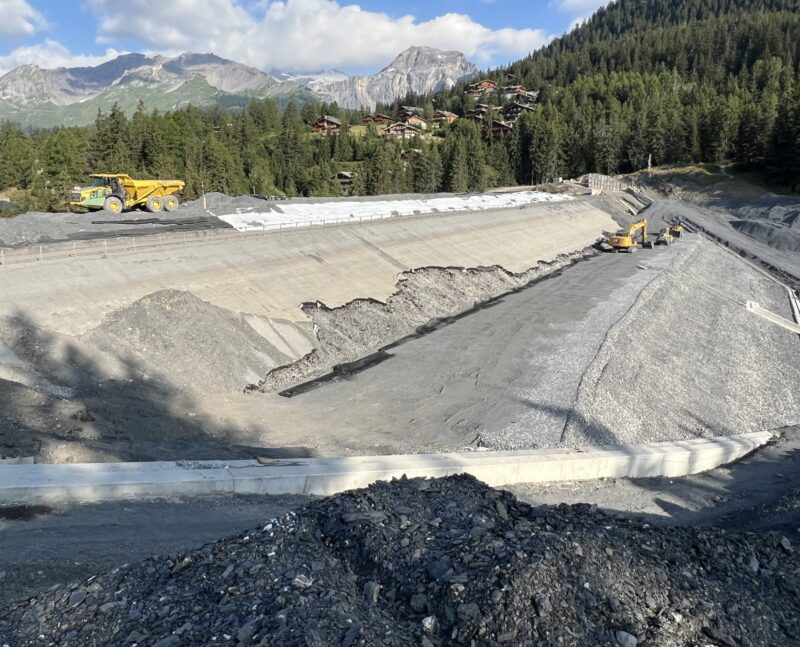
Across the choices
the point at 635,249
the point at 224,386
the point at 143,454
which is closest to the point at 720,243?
the point at 635,249

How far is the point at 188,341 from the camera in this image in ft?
58.9

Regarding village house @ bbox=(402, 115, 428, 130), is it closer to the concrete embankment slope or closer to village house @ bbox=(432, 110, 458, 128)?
village house @ bbox=(432, 110, 458, 128)

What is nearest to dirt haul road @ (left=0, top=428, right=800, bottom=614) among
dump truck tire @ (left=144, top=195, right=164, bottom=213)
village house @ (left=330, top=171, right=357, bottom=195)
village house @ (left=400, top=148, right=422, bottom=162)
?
dump truck tire @ (left=144, top=195, right=164, bottom=213)

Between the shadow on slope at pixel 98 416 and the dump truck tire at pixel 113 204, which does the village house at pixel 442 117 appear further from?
the shadow on slope at pixel 98 416

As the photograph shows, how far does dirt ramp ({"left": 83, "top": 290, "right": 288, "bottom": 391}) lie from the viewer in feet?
55.2

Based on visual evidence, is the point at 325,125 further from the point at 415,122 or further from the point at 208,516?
the point at 208,516

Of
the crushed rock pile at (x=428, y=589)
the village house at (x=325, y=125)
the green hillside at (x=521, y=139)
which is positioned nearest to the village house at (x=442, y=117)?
the green hillside at (x=521, y=139)

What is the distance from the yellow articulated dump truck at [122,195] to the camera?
1232 inches

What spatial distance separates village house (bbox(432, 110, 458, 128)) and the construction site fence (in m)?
117

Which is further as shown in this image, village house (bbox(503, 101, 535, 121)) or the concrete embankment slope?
village house (bbox(503, 101, 535, 121))

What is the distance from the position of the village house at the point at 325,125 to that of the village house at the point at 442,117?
90.0 ft

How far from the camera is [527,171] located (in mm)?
98125

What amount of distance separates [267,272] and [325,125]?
106 m

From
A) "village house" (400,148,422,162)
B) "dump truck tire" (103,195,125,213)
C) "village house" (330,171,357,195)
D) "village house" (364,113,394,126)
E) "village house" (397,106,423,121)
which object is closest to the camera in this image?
"dump truck tire" (103,195,125,213)
